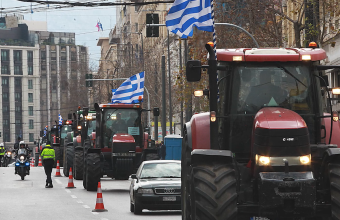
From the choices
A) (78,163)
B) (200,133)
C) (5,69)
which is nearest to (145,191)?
(200,133)

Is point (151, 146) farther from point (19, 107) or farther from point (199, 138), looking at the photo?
point (19, 107)

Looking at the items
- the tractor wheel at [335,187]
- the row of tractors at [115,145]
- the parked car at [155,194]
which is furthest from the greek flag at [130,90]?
the tractor wheel at [335,187]

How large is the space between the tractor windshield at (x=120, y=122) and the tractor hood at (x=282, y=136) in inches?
744

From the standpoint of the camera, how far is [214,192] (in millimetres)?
10352

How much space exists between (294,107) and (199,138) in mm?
1644

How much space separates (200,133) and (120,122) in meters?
17.3

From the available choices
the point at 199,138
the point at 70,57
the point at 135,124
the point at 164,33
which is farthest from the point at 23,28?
the point at 199,138

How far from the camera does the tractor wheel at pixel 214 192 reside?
404 inches

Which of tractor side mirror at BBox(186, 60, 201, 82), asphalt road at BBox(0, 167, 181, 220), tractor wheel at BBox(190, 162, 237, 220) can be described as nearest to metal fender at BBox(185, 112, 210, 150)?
tractor side mirror at BBox(186, 60, 201, 82)

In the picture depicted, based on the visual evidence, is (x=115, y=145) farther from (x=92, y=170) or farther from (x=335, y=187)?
(x=335, y=187)

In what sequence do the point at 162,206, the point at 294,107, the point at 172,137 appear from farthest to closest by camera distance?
the point at 172,137 < the point at 162,206 < the point at 294,107

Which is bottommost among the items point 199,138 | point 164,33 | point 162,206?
point 162,206

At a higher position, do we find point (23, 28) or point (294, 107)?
point (23, 28)

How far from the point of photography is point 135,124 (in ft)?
97.1
